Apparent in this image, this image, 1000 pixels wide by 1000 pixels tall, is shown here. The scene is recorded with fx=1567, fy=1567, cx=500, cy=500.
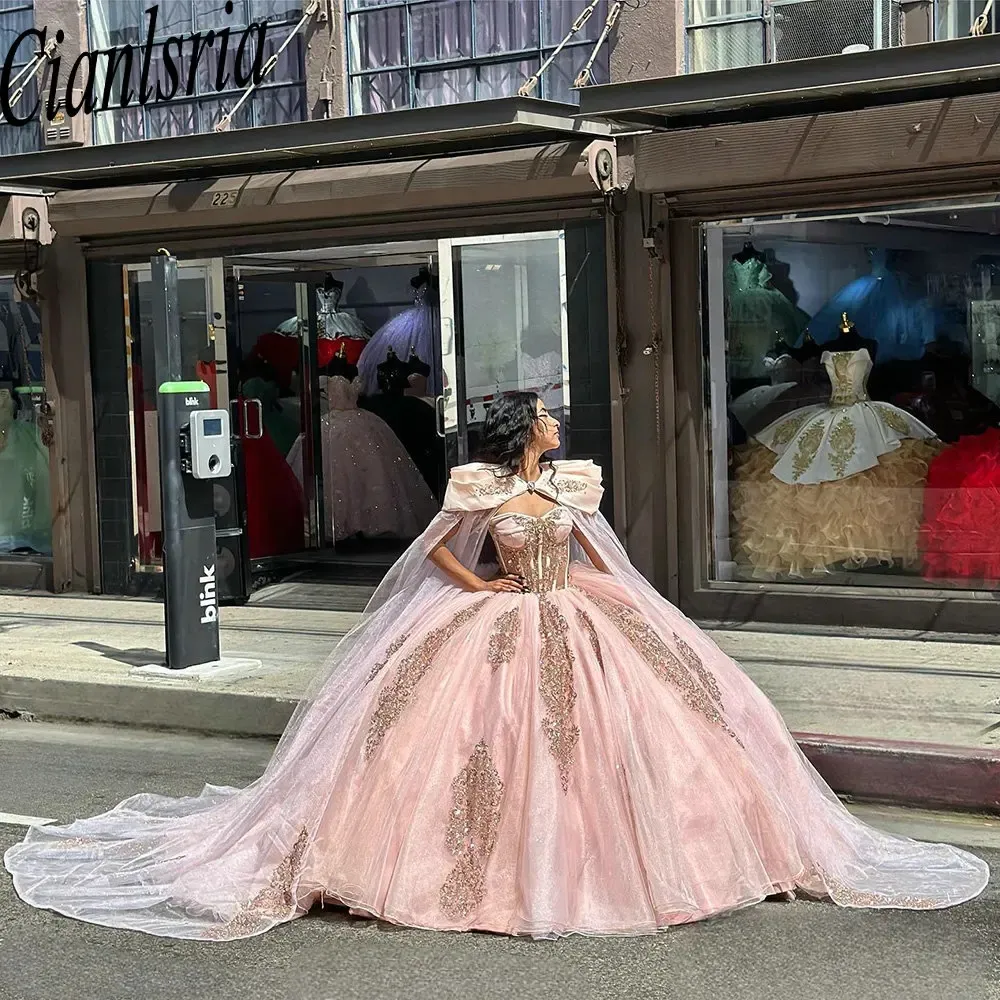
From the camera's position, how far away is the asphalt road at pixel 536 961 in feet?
14.2

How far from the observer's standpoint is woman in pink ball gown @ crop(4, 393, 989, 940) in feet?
15.6

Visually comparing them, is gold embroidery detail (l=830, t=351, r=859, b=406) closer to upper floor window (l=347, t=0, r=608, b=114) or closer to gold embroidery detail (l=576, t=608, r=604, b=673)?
upper floor window (l=347, t=0, r=608, b=114)

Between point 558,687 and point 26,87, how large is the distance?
9.53m

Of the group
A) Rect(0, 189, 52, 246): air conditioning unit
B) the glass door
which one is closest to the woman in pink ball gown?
the glass door

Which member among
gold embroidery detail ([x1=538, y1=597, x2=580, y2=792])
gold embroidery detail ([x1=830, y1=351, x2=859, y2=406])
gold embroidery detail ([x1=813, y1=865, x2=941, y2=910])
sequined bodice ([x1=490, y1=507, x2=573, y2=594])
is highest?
gold embroidery detail ([x1=830, y1=351, x2=859, y2=406])

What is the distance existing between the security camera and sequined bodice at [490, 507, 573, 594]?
15.6ft

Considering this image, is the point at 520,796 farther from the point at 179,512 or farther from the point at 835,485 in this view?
the point at 835,485

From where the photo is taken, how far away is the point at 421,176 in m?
10.3

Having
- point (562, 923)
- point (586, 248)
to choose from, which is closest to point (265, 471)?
point (586, 248)

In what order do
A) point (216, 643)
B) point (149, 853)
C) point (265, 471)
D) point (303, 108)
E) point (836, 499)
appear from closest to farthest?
point (149, 853) < point (216, 643) < point (836, 499) < point (303, 108) < point (265, 471)

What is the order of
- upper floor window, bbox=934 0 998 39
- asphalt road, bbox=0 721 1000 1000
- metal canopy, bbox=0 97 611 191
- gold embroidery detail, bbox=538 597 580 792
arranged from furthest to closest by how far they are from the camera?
upper floor window, bbox=934 0 998 39, metal canopy, bbox=0 97 611 191, gold embroidery detail, bbox=538 597 580 792, asphalt road, bbox=0 721 1000 1000

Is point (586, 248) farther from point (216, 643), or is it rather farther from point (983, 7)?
point (216, 643)

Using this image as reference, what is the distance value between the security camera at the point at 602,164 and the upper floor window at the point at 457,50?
2.92 feet

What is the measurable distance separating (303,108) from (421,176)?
183cm
